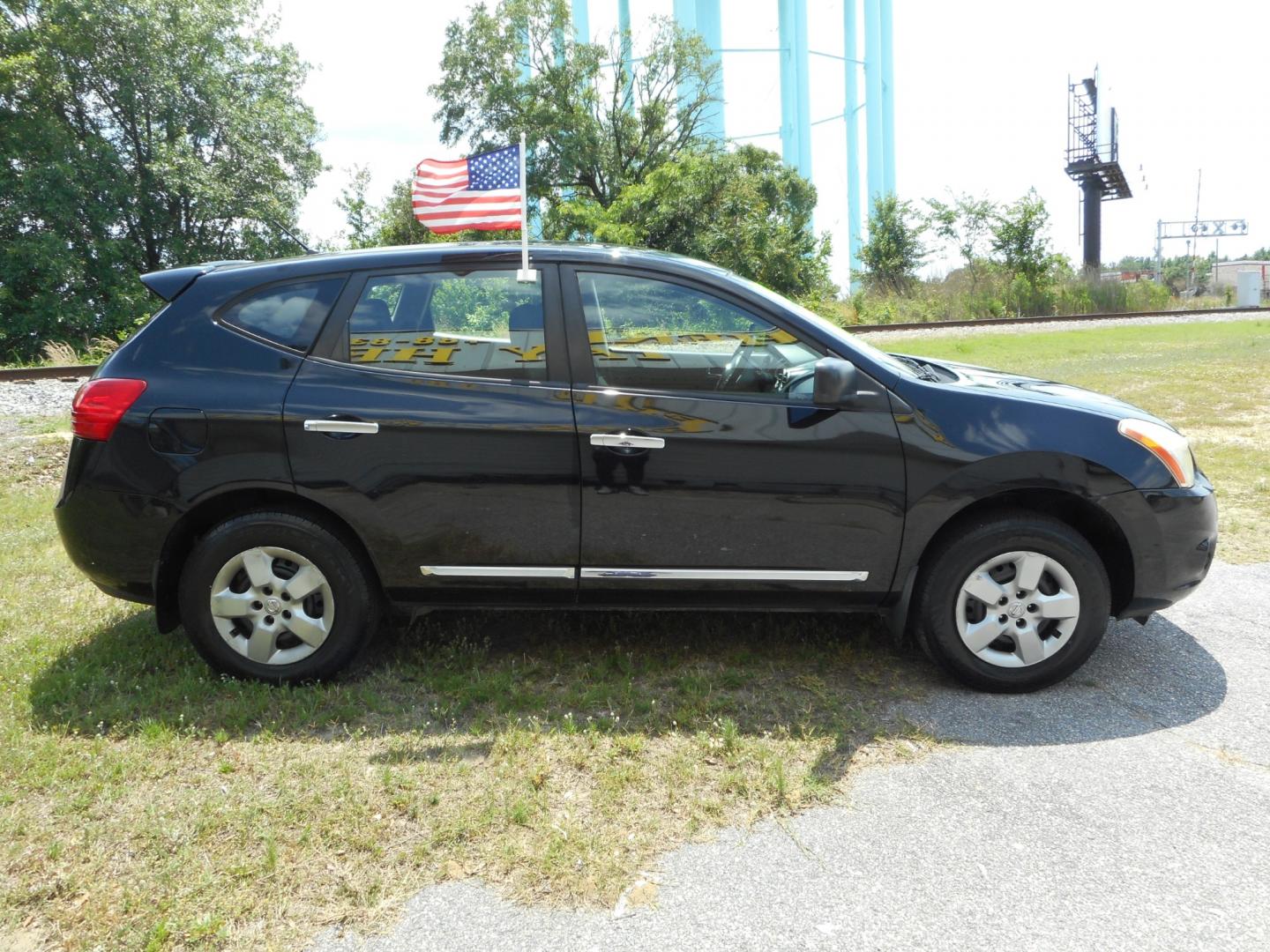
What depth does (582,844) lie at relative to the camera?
9.41ft

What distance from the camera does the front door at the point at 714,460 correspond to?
371cm

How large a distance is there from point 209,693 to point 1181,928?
3475 millimetres

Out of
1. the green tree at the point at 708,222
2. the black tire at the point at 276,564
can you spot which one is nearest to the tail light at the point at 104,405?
the black tire at the point at 276,564

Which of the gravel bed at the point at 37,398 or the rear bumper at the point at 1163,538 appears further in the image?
the gravel bed at the point at 37,398

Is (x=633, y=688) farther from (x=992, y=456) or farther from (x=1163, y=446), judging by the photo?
(x=1163, y=446)

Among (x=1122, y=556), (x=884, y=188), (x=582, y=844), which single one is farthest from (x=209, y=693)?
(x=884, y=188)

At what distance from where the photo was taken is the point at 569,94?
115ft

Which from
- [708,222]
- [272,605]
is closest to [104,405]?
Answer: [272,605]

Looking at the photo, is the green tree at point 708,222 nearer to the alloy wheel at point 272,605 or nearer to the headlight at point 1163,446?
the headlight at point 1163,446

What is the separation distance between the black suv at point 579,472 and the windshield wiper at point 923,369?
0.16 m

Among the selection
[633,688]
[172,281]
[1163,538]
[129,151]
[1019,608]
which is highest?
[129,151]

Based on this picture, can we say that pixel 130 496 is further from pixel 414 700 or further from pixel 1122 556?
pixel 1122 556

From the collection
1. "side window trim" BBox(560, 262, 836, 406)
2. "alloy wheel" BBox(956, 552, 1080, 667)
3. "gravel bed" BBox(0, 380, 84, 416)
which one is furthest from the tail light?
"gravel bed" BBox(0, 380, 84, 416)

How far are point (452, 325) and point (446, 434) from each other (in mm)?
490
